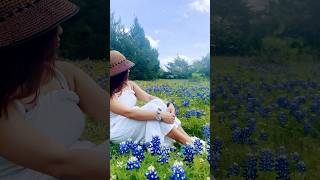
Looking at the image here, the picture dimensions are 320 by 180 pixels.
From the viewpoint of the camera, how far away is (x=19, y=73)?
3916 mm

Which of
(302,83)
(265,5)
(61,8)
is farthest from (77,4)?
(302,83)

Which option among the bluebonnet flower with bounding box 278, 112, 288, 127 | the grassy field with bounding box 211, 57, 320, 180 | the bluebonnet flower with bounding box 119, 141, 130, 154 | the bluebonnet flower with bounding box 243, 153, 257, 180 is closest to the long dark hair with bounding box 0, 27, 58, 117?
the bluebonnet flower with bounding box 119, 141, 130, 154

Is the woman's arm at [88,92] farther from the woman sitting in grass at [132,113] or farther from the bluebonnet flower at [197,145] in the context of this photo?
the bluebonnet flower at [197,145]

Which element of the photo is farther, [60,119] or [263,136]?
[263,136]

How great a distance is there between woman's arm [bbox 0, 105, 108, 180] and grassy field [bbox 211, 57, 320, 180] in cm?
105

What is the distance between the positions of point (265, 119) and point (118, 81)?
1.09 meters

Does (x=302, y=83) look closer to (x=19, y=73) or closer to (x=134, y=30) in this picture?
(x=134, y=30)

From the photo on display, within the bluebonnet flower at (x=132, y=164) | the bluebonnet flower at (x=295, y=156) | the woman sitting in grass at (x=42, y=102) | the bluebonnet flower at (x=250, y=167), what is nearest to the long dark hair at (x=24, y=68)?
the woman sitting in grass at (x=42, y=102)

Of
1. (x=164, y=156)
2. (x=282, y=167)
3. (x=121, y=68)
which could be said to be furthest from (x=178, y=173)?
(x=121, y=68)

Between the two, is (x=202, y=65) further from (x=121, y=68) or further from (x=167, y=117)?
(x=121, y=68)

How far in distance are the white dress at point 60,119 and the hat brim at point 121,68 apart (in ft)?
1.11

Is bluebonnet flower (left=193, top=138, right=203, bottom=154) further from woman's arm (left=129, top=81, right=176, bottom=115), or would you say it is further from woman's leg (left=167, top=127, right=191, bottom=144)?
woman's arm (left=129, top=81, right=176, bottom=115)

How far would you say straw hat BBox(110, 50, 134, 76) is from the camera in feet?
14.0

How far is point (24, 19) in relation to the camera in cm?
371
